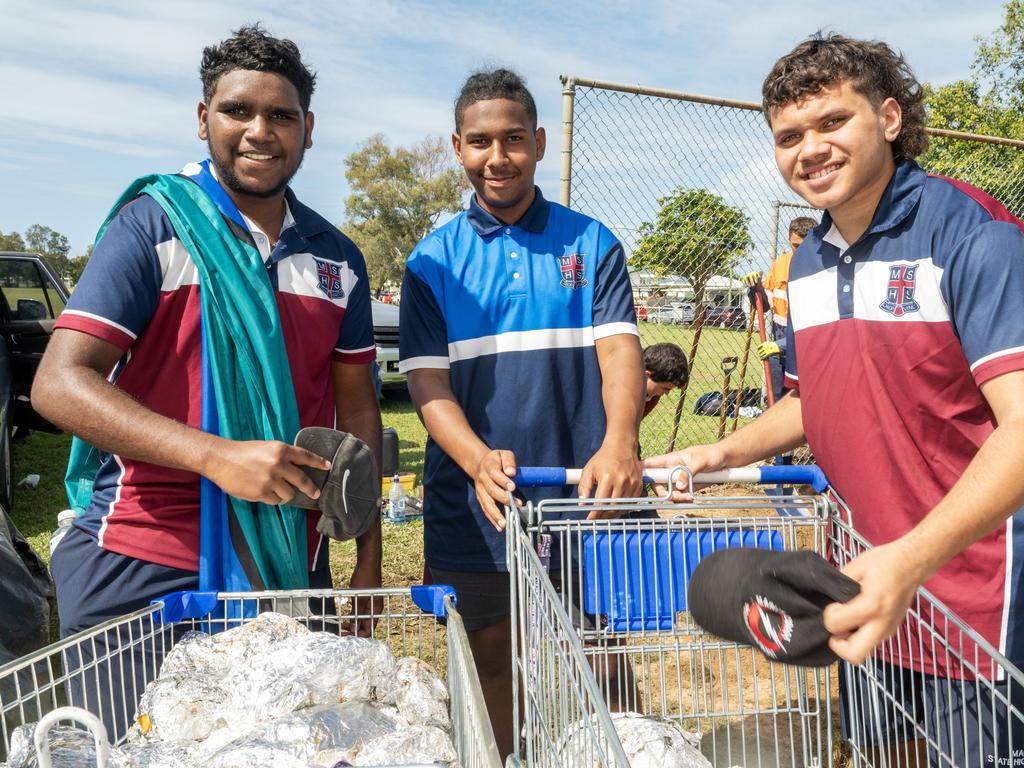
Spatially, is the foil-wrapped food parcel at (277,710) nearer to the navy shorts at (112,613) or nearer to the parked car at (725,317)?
the navy shorts at (112,613)

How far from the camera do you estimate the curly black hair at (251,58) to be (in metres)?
2.07

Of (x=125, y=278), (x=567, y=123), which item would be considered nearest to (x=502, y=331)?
(x=125, y=278)

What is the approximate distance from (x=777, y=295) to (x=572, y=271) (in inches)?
176

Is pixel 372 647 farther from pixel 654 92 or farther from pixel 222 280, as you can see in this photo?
pixel 654 92

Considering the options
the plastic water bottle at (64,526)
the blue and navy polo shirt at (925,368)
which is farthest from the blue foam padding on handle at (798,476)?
the plastic water bottle at (64,526)

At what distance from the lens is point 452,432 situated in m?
2.34

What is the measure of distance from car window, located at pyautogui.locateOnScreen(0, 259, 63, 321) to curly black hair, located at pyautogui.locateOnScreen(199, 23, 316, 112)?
598 centimetres

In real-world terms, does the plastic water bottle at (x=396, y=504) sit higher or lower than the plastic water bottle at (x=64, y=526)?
lower

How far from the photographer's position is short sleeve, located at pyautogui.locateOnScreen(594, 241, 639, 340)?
8.29 feet

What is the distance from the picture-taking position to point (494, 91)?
2.49m

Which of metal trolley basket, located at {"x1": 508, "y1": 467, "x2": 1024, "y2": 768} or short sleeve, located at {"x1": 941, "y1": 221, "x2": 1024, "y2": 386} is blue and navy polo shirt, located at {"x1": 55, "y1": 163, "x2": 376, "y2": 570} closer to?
metal trolley basket, located at {"x1": 508, "y1": 467, "x2": 1024, "y2": 768}

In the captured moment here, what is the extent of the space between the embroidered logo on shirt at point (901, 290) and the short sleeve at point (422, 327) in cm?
127

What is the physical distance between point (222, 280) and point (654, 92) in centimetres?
358

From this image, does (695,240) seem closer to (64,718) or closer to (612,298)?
(612,298)
